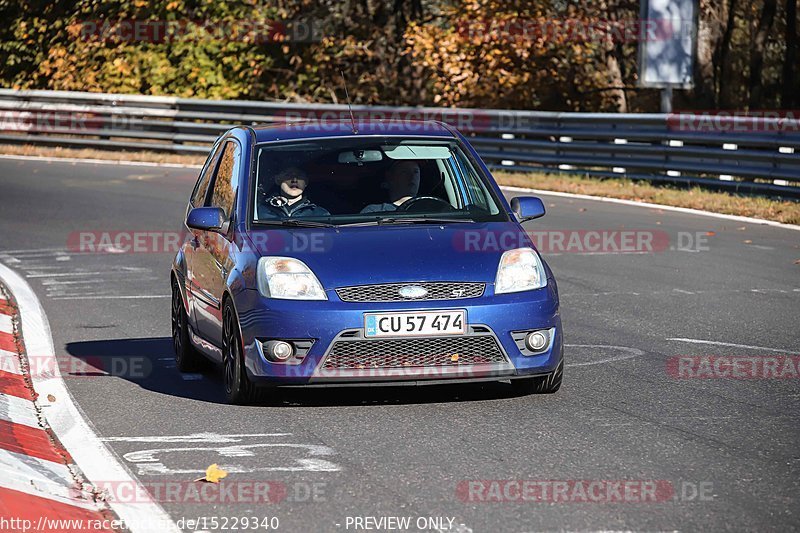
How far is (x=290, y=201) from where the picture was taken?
862 cm

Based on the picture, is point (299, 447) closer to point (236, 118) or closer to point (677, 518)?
point (677, 518)

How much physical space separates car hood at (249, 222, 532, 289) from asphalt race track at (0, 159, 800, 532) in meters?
0.71

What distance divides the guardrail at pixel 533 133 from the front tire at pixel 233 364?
36.6 ft

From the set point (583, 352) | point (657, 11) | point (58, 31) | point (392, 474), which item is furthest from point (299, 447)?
point (58, 31)

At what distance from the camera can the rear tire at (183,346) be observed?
9430mm

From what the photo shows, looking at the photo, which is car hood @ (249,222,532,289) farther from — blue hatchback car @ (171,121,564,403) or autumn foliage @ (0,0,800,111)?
autumn foliage @ (0,0,800,111)

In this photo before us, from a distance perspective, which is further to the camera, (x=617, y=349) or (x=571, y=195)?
(x=571, y=195)

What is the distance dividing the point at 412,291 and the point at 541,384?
3.26 ft

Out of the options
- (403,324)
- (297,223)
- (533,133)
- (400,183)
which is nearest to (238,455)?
(403,324)

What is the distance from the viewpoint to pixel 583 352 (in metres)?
9.66

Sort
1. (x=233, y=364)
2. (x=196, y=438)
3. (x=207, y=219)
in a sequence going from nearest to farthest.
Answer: (x=196, y=438)
(x=233, y=364)
(x=207, y=219)

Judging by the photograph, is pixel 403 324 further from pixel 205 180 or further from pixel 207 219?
pixel 205 180

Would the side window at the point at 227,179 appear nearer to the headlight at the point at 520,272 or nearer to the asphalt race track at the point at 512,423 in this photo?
the asphalt race track at the point at 512,423

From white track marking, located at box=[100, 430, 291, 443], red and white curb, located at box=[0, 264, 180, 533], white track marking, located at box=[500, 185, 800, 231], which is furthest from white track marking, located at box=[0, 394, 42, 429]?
white track marking, located at box=[500, 185, 800, 231]
